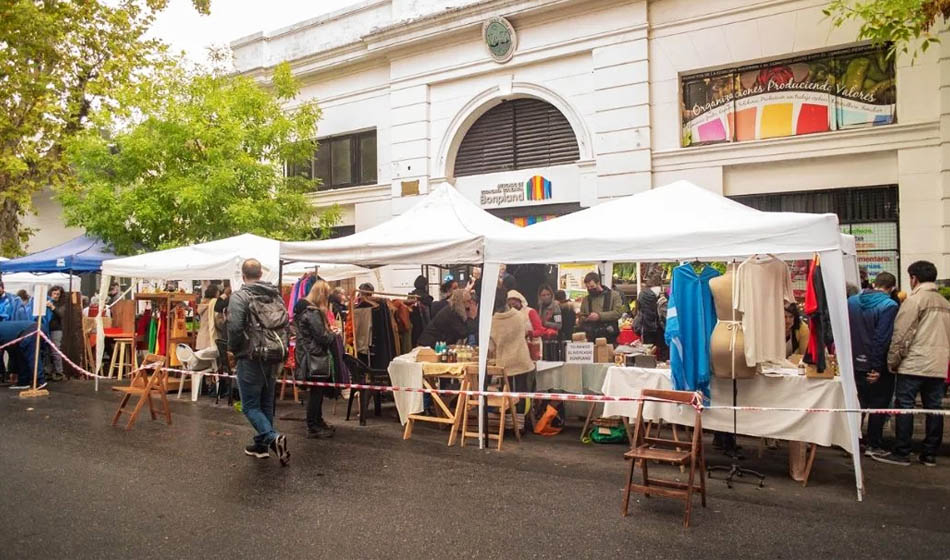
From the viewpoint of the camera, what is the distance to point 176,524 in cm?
544

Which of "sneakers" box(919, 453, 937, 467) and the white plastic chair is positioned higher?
the white plastic chair

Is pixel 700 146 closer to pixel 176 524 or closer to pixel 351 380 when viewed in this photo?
pixel 351 380

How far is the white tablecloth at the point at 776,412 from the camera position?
6414 millimetres

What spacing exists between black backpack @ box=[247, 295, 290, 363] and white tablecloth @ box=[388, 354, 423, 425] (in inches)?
77.0

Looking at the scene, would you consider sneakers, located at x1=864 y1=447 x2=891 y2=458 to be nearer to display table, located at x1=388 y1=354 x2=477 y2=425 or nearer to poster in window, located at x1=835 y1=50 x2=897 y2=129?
display table, located at x1=388 y1=354 x2=477 y2=425

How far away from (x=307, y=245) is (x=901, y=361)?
690 cm

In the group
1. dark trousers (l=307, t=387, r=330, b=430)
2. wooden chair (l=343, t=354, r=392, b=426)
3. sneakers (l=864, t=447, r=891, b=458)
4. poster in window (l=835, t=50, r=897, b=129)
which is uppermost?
poster in window (l=835, t=50, r=897, b=129)

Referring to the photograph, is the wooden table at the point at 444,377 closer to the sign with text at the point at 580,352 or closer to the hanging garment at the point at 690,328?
the sign with text at the point at 580,352

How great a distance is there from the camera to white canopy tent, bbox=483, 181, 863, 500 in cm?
628

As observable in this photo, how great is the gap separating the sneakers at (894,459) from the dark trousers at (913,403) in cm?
4

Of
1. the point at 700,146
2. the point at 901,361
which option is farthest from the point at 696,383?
the point at 700,146

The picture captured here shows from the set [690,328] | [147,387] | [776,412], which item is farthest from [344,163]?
[776,412]

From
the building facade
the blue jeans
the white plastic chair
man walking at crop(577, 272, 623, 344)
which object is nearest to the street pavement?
the blue jeans

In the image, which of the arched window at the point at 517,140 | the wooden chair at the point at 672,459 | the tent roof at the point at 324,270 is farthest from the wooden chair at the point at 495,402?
the arched window at the point at 517,140
